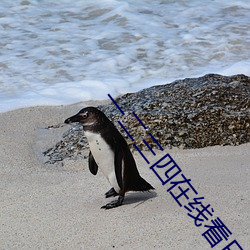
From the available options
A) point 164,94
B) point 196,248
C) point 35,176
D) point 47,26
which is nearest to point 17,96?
point 164,94

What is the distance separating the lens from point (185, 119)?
15.7 ft

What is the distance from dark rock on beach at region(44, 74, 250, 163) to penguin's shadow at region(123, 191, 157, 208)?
34.8 inches

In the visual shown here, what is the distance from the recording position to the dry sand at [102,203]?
3.21m

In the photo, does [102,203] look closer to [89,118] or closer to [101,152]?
[101,152]

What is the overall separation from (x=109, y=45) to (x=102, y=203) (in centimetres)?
490

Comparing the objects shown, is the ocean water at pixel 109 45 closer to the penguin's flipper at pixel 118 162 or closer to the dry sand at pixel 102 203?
the dry sand at pixel 102 203

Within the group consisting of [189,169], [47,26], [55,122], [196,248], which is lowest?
[47,26]

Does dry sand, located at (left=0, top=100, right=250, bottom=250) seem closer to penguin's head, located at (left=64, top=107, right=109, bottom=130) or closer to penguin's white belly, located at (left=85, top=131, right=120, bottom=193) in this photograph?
penguin's white belly, located at (left=85, top=131, right=120, bottom=193)

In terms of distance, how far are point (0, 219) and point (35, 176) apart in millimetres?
725

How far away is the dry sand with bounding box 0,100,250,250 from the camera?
10.5 ft

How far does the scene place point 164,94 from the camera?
5.24 m

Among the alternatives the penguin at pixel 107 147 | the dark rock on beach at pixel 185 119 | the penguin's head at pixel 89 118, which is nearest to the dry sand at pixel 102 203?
the dark rock on beach at pixel 185 119

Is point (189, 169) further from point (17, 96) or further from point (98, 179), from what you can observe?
point (17, 96)

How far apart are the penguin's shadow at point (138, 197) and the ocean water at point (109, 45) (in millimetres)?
2444
